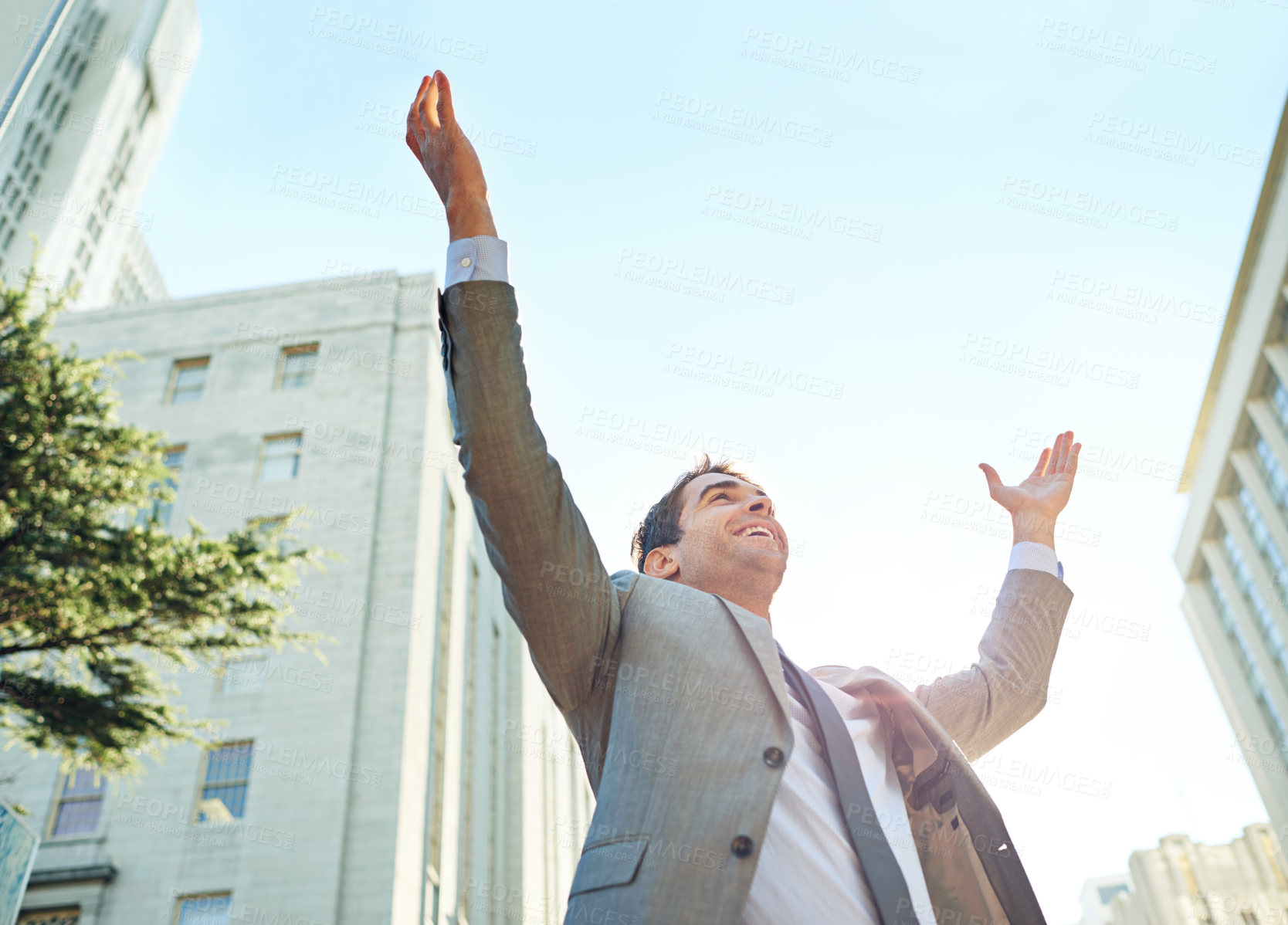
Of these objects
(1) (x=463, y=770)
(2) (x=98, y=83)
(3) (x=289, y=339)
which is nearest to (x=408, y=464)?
(3) (x=289, y=339)

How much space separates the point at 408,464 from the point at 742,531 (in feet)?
77.5

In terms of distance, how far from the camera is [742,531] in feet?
11.1

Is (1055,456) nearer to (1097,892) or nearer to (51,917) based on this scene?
(51,917)

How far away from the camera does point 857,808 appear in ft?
7.78

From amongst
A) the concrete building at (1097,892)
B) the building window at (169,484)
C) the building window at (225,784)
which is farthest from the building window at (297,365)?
the concrete building at (1097,892)

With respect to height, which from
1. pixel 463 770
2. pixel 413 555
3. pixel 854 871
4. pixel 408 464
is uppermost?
pixel 408 464

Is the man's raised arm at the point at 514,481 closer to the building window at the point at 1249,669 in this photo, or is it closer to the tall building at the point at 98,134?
the building window at the point at 1249,669

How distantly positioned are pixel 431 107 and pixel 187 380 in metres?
29.4

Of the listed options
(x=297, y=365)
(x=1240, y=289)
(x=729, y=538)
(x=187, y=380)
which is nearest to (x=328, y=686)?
(x=297, y=365)

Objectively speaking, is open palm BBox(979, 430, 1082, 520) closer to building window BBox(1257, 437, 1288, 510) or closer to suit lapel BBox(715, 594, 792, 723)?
suit lapel BBox(715, 594, 792, 723)

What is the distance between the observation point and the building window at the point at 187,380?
2838 centimetres

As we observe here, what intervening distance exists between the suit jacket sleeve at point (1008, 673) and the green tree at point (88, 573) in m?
10.7

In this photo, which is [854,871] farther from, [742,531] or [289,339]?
[289,339]

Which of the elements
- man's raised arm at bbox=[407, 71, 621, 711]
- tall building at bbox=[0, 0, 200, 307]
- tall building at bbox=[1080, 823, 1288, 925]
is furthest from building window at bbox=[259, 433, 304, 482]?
tall building at bbox=[1080, 823, 1288, 925]
